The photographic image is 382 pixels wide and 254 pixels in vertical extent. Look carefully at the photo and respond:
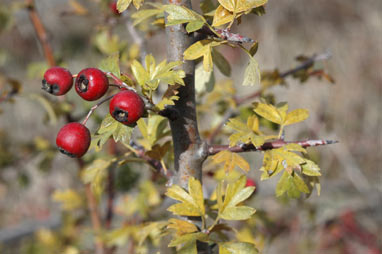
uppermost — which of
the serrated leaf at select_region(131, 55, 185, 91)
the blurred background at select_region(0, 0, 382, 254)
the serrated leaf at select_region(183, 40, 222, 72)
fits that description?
the serrated leaf at select_region(183, 40, 222, 72)

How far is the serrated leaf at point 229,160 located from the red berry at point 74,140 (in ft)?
0.76

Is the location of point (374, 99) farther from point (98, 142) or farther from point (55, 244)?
point (98, 142)

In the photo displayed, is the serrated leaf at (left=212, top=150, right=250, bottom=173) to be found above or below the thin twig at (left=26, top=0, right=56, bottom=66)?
below

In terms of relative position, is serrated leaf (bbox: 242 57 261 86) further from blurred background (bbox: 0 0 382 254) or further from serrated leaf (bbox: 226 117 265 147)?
blurred background (bbox: 0 0 382 254)

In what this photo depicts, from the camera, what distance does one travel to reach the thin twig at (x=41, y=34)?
1465mm

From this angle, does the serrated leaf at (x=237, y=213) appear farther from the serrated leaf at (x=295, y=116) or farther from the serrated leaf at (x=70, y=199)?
the serrated leaf at (x=70, y=199)

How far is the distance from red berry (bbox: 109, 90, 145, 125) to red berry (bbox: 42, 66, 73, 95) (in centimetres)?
10

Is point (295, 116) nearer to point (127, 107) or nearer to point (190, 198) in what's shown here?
point (190, 198)

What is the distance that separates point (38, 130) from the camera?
4258mm

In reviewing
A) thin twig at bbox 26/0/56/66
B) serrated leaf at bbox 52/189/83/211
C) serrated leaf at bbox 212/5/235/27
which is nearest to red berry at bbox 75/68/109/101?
serrated leaf at bbox 212/5/235/27

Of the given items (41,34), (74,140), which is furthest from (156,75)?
(41,34)

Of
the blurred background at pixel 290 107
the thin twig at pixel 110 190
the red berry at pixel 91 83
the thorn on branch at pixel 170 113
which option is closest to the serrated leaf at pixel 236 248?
the thorn on branch at pixel 170 113

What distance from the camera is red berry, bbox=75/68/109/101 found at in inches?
24.9

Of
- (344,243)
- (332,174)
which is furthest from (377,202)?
(332,174)
